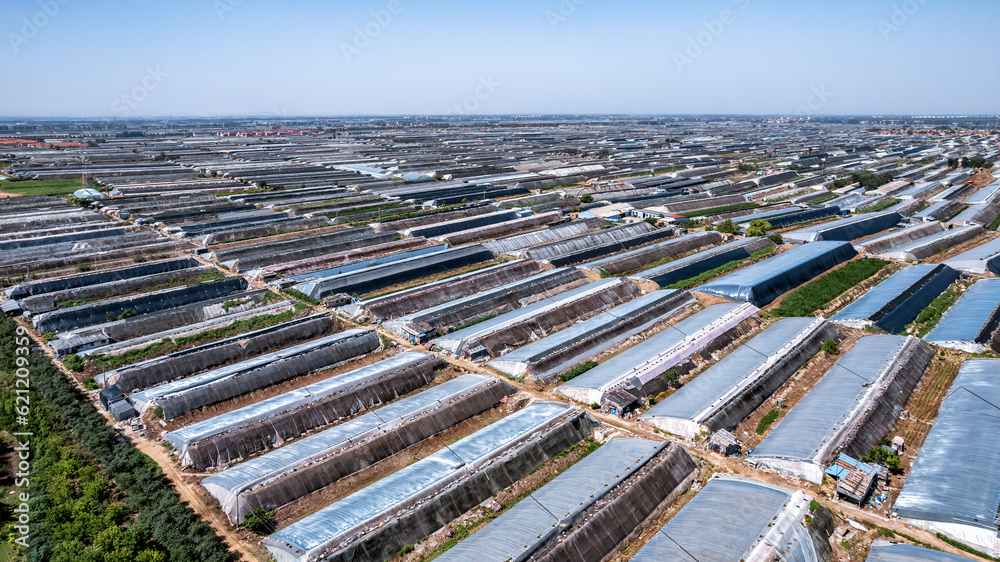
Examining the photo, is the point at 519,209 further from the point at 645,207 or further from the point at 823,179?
the point at 823,179

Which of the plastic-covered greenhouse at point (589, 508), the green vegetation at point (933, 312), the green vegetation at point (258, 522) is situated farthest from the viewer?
the green vegetation at point (933, 312)

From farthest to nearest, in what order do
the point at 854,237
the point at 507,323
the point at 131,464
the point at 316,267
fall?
the point at 854,237, the point at 316,267, the point at 507,323, the point at 131,464

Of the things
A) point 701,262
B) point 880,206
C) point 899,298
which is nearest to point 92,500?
point 701,262

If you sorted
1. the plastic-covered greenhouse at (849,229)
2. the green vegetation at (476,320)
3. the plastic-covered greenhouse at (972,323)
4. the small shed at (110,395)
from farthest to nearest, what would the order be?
the plastic-covered greenhouse at (849,229) → the green vegetation at (476,320) → the plastic-covered greenhouse at (972,323) → the small shed at (110,395)

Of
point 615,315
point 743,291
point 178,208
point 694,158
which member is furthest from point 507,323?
point 694,158

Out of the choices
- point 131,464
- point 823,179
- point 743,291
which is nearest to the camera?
point 131,464

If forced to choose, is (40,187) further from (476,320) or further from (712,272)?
(712,272)

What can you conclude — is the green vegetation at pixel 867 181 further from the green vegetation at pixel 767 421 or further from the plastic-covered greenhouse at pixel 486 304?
the green vegetation at pixel 767 421

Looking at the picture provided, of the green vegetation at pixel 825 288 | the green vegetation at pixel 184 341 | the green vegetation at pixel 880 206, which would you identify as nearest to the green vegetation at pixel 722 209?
the green vegetation at pixel 880 206
